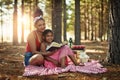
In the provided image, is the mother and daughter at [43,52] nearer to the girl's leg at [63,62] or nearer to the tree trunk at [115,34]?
the girl's leg at [63,62]

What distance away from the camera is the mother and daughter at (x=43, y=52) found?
8.38 meters

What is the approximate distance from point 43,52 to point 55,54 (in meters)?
0.36

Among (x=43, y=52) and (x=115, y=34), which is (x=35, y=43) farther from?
(x=115, y=34)

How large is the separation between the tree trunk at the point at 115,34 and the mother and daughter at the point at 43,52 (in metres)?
1.68

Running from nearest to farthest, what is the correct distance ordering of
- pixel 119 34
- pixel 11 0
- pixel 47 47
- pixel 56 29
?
pixel 47 47
pixel 119 34
pixel 56 29
pixel 11 0

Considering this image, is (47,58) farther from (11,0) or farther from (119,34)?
(11,0)

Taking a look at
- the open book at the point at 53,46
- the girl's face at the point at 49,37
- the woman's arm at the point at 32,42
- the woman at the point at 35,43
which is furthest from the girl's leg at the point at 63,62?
the woman's arm at the point at 32,42

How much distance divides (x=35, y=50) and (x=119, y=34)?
9.66ft

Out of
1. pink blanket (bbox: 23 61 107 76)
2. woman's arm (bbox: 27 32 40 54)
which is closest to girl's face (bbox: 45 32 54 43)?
woman's arm (bbox: 27 32 40 54)

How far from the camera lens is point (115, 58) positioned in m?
9.63

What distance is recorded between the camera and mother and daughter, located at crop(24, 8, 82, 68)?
330 inches

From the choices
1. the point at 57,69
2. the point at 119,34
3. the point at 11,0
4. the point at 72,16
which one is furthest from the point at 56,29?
the point at 72,16

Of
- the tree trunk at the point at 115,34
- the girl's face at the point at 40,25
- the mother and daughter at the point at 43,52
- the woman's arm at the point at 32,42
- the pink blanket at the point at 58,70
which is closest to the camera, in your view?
the pink blanket at the point at 58,70

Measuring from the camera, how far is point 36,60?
27.5ft
